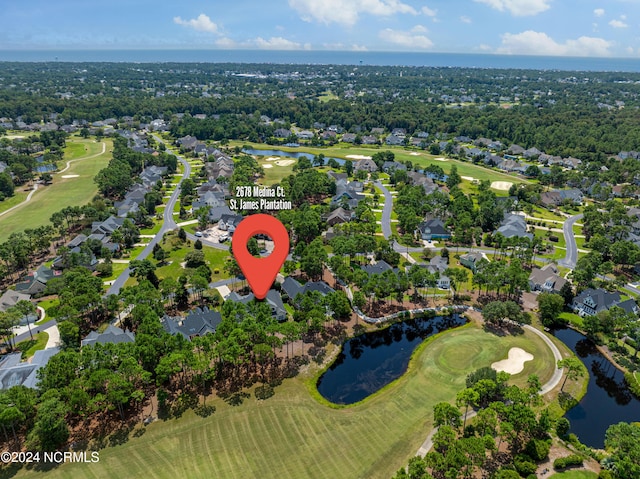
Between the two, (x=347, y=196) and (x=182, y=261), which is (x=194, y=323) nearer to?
(x=182, y=261)

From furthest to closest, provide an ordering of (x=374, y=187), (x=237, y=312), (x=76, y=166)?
1. (x=76, y=166)
2. (x=374, y=187)
3. (x=237, y=312)

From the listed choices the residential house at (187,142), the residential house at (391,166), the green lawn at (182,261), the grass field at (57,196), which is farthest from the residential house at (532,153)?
the grass field at (57,196)

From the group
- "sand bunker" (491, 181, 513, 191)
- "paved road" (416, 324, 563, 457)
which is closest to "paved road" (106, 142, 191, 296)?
"paved road" (416, 324, 563, 457)

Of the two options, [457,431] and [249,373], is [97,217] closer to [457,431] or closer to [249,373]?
[249,373]

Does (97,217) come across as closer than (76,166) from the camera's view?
Yes

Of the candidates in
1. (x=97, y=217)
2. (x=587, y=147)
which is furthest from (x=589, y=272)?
(x=587, y=147)

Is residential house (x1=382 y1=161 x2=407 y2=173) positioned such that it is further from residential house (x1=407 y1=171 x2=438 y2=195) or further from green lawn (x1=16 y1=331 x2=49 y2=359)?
green lawn (x1=16 y1=331 x2=49 y2=359)
